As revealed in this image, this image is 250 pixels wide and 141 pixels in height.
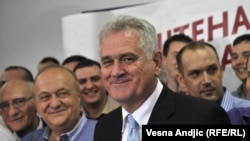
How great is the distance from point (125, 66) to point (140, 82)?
0.06 metres

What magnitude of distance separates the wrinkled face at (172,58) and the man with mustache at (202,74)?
242 mm

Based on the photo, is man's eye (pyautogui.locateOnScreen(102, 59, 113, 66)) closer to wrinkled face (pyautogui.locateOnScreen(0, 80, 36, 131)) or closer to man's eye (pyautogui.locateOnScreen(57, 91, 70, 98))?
man's eye (pyautogui.locateOnScreen(57, 91, 70, 98))

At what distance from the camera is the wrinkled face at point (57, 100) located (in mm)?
1848

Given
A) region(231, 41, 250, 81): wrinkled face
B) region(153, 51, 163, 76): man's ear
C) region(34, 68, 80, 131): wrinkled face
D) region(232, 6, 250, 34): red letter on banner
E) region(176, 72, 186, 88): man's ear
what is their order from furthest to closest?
region(232, 6, 250, 34): red letter on banner → region(231, 41, 250, 81): wrinkled face → region(176, 72, 186, 88): man's ear → region(34, 68, 80, 131): wrinkled face → region(153, 51, 163, 76): man's ear

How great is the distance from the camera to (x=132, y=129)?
132 centimetres

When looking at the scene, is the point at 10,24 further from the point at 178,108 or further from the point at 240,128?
the point at 240,128

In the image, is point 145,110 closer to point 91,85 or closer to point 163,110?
point 163,110

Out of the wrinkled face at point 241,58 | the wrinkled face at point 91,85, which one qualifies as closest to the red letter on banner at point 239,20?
the wrinkled face at point 241,58

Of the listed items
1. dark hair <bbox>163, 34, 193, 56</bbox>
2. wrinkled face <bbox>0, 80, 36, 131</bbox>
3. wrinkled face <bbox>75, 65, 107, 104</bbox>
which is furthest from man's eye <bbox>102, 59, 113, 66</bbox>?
dark hair <bbox>163, 34, 193, 56</bbox>

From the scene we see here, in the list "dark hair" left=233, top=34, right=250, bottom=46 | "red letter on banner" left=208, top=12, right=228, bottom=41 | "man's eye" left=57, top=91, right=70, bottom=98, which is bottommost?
"man's eye" left=57, top=91, right=70, bottom=98

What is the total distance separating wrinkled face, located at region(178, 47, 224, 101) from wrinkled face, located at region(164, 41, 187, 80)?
0.89ft

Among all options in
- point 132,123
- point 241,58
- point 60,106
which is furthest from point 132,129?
point 241,58

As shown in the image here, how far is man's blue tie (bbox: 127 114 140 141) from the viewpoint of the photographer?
4.25ft

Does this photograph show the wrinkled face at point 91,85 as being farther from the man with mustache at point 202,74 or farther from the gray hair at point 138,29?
the gray hair at point 138,29
